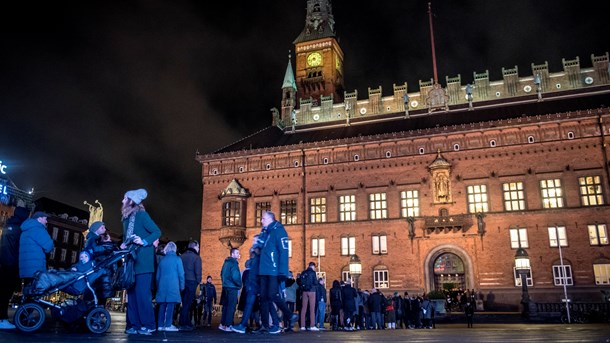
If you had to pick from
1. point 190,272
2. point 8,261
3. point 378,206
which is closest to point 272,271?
point 190,272

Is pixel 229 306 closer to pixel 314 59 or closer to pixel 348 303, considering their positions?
pixel 348 303

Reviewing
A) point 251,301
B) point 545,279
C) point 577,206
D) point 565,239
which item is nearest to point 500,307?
point 545,279

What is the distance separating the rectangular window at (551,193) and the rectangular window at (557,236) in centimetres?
149

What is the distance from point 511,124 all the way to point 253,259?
28261 mm

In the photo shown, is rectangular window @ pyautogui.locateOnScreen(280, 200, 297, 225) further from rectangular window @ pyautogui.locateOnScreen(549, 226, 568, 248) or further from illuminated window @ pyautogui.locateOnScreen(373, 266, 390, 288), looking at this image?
rectangular window @ pyautogui.locateOnScreen(549, 226, 568, 248)

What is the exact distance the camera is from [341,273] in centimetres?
3519

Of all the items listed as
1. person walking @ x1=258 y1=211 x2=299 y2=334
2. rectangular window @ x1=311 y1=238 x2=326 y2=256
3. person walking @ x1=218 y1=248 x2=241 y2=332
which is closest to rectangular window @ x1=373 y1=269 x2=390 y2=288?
rectangular window @ x1=311 y1=238 x2=326 y2=256

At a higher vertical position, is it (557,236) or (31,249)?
(557,236)

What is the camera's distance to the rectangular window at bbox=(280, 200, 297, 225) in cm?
3781

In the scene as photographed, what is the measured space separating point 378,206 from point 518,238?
985cm

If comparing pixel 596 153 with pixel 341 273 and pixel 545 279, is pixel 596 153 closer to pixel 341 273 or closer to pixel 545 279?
pixel 545 279

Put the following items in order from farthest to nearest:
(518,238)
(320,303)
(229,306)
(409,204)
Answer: (409,204)
(518,238)
(320,303)
(229,306)

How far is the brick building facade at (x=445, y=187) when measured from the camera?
3061 centimetres

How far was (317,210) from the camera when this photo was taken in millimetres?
37250
